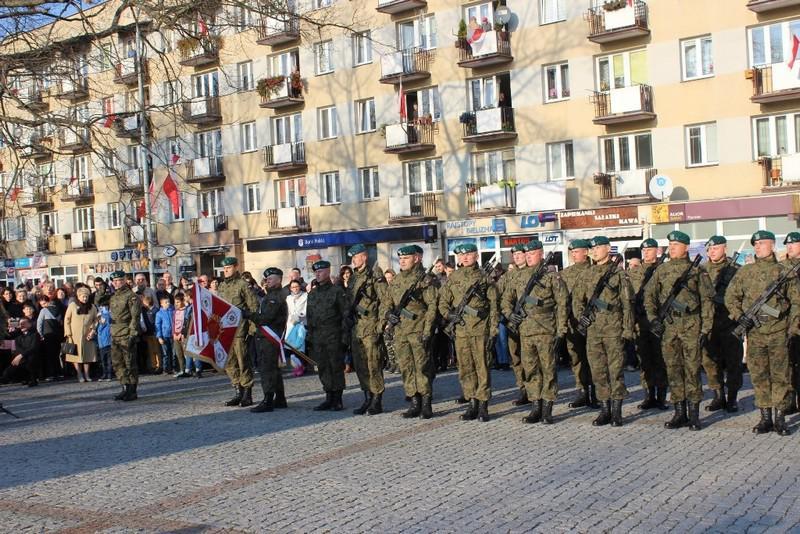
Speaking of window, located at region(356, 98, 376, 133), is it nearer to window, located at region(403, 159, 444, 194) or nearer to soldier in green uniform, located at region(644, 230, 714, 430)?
window, located at region(403, 159, 444, 194)

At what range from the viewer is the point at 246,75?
4159cm

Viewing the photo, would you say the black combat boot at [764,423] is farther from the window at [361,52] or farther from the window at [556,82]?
the window at [361,52]

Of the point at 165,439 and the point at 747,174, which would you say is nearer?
the point at 165,439

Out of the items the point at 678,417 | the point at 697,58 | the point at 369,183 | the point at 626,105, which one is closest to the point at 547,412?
the point at 678,417

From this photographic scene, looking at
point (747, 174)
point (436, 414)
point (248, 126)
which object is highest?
point (248, 126)

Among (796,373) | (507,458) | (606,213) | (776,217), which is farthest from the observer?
(606,213)

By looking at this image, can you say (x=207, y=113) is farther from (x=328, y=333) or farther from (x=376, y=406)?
(x=376, y=406)

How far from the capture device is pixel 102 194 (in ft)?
164

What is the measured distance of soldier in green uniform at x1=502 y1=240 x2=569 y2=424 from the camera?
1117 centimetres

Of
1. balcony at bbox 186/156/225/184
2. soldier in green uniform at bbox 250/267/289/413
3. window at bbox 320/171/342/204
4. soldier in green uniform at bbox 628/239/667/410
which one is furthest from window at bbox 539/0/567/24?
soldier in green uniform at bbox 628/239/667/410

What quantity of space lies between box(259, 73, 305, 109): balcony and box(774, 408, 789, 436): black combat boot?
1228 inches

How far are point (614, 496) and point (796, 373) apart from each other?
4573 mm

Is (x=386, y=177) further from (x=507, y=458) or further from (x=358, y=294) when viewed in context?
(x=507, y=458)

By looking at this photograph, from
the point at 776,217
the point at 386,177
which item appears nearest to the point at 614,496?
the point at 776,217
